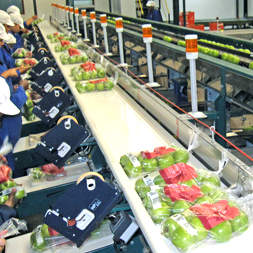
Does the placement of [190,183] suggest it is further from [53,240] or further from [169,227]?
[53,240]

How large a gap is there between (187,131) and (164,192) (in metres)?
0.63

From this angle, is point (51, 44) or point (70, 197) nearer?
point (70, 197)

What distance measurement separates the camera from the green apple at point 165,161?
1637mm

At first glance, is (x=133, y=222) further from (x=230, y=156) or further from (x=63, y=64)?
(x=63, y=64)

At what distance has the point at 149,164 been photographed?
1624 mm

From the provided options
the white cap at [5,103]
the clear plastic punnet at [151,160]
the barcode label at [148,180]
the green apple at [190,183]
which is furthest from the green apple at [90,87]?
the green apple at [190,183]

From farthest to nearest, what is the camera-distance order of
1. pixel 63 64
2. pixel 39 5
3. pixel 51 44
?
pixel 39 5
pixel 51 44
pixel 63 64

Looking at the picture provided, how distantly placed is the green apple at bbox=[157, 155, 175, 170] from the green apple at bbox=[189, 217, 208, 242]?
501 millimetres

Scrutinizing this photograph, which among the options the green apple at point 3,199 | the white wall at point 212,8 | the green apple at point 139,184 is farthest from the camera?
the white wall at point 212,8

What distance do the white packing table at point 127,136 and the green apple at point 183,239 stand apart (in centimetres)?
4

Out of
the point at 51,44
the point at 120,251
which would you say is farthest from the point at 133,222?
the point at 51,44

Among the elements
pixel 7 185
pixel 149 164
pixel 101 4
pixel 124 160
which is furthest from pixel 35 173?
pixel 101 4

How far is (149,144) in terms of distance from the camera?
201 centimetres

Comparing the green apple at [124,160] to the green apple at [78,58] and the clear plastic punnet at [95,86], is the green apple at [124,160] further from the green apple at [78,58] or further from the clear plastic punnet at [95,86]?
the green apple at [78,58]
